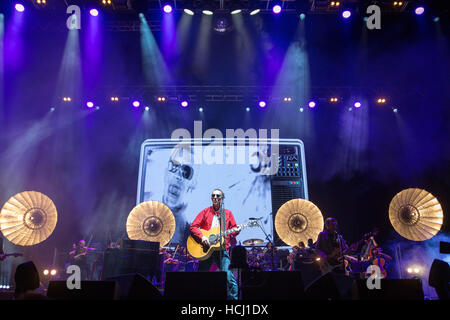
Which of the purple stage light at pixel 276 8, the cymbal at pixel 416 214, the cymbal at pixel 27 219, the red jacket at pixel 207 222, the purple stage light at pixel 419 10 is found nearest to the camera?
the red jacket at pixel 207 222

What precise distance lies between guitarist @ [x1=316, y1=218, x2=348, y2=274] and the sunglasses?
4.26m

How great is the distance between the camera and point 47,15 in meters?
8.15

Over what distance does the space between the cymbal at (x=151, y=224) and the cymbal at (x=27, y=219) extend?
1.87 m

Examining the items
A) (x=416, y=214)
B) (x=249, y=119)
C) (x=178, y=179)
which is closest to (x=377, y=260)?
(x=416, y=214)

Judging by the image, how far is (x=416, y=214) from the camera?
7082 mm

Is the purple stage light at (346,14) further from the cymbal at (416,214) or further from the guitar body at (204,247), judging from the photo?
the guitar body at (204,247)

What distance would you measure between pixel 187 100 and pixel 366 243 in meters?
6.32

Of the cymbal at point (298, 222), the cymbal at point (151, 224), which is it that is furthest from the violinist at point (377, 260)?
the cymbal at point (151, 224)

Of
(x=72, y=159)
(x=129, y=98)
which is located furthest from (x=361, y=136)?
(x=72, y=159)

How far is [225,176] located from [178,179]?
132 cm

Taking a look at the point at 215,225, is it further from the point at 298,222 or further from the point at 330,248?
the point at 298,222

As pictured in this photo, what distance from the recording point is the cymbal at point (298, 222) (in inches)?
291
